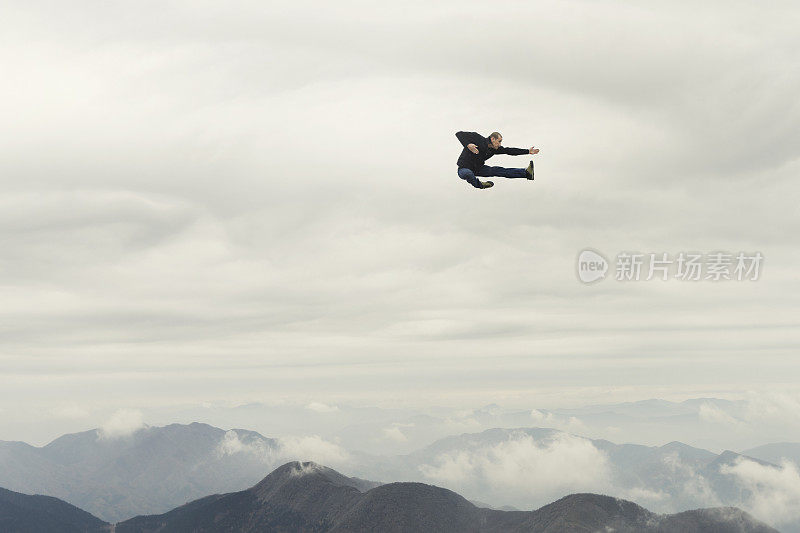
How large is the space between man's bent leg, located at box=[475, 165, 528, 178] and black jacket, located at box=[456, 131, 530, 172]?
1.50 feet

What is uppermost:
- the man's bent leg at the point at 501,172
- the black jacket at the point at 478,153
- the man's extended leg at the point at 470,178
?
the black jacket at the point at 478,153

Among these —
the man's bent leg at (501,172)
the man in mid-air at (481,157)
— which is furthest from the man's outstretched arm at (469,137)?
the man's bent leg at (501,172)

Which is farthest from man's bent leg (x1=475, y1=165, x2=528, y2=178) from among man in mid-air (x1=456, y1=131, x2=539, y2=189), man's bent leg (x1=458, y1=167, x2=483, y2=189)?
man's bent leg (x1=458, y1=167, x2=483, y2=189)

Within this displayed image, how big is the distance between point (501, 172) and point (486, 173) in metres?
1.04

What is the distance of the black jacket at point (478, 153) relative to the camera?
41.3 m

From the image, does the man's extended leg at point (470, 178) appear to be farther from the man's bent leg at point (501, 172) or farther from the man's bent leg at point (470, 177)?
the man's bent leg at point (501, 172)

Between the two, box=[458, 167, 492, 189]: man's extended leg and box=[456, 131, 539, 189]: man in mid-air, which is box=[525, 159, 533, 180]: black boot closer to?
box=[456, 131, 539, 189]: man in mid-air

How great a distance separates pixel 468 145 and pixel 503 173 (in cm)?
Answer: 356

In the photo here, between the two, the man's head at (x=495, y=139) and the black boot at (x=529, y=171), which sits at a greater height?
the man's head at (x=495, y=139)

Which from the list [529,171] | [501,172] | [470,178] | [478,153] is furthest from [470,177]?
[529,171]

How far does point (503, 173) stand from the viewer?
42906 mm

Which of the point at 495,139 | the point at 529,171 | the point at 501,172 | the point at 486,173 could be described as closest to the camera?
the point at 495,139

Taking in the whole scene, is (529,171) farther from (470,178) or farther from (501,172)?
(470,178)

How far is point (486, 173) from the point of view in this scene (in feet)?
142
